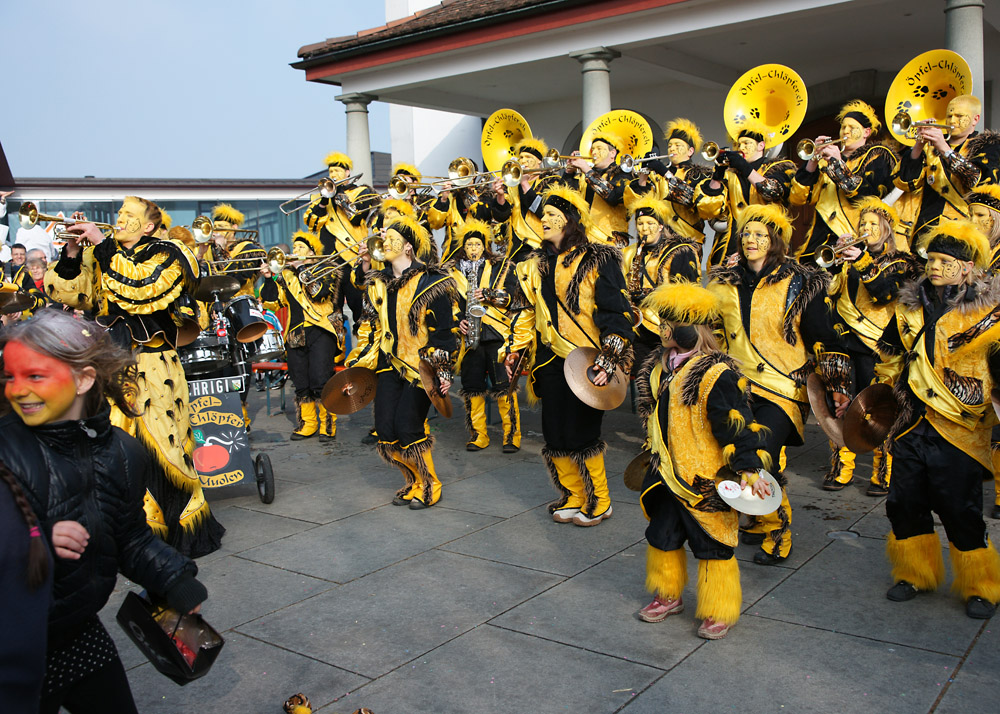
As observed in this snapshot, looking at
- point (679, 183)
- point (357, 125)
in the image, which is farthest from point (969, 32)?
point (357, 125)

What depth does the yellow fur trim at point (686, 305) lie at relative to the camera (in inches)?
164

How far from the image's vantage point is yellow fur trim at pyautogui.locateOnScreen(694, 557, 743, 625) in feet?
13.7

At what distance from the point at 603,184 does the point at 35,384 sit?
6.64 m

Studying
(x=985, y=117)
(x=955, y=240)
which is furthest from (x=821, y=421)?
(x=985, y=117)

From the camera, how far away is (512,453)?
833 cm

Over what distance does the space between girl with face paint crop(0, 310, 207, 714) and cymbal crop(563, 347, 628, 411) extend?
3.20 metres

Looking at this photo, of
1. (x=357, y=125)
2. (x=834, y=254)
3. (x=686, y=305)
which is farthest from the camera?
(x=357, y=125)

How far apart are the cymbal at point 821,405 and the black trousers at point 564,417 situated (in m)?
1.32

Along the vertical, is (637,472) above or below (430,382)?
below

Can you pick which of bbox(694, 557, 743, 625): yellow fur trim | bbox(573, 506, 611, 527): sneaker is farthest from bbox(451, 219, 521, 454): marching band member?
bbox(694, 557, 743, 625): yellow fur trim

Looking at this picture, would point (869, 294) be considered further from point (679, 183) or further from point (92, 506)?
point (92, 506)

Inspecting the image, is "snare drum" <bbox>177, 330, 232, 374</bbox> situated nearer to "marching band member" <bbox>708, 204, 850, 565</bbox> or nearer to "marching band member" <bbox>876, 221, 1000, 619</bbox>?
"marching band member" <bbox>708, 204, 850, 565</bbox>

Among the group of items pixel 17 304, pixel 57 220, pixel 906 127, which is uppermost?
pixel 906 127

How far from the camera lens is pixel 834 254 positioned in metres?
6.44
